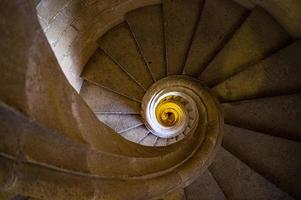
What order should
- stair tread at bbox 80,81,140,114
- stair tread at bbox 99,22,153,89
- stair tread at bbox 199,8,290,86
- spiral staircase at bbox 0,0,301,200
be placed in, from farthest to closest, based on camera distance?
stair tread at bbox 80,81,140,114 → stair tread at bbox 99,22,153,89 → stair tread at bbox 199,8,290,86 → spiral staircase at bbox 0,0,301,200

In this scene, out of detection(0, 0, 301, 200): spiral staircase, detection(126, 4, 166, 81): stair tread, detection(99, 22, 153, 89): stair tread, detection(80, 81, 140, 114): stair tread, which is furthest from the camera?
detection(80, 81, 140, 114): stair tread

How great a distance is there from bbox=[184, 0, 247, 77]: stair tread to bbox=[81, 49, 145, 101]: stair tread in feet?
3.01

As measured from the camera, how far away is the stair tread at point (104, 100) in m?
4.96

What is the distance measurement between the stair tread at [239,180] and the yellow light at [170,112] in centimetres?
257

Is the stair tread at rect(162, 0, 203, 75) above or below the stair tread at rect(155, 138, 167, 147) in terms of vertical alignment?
above

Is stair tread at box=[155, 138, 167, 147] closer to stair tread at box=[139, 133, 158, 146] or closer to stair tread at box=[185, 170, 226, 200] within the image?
stair tread at box=[139, 133, 158, 146]

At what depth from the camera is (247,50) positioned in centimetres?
410

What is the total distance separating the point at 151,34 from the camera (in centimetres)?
476

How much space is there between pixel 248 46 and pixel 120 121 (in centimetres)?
213

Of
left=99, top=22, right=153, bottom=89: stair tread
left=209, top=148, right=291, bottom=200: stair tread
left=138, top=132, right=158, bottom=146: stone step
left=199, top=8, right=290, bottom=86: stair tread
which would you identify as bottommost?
left=209, top=148, right=291, bottom=200: stair tread

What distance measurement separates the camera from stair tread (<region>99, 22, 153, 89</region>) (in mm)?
4832

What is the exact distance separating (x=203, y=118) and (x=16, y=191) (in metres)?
2.67

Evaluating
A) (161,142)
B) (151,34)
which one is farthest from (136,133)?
(151,34)

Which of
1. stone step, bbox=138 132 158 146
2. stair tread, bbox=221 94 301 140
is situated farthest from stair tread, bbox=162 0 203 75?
stone step, bbox=138 132 158 146
